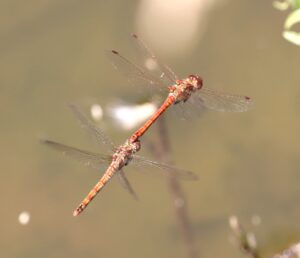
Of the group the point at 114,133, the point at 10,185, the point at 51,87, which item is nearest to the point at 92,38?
the point at 51,87

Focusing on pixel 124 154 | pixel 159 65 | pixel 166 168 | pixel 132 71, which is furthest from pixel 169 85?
pixel 166 168

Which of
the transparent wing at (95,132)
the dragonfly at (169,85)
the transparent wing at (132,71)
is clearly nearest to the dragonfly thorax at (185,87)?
the dragonfly at (169,85)

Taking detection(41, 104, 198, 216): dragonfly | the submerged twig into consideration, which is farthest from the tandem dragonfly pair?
the submerged twig

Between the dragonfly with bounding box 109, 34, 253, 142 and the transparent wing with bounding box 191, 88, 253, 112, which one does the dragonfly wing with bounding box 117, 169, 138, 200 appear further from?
the transparent wing with bounding box 191, 88, 253, 112

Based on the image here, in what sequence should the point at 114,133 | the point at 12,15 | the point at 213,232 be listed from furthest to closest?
the point at 12,15, the point at 114,133, the point at 213,232

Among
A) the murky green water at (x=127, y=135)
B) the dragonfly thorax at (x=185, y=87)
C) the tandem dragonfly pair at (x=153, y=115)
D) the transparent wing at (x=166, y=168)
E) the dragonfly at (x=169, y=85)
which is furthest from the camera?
the murky green water at (x=127, y=135)

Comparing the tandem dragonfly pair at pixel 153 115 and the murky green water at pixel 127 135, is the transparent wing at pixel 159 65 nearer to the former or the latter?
the tandem dragonfly pair at pixel 153 115

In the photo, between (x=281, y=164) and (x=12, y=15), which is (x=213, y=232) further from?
(x=12, y=15)

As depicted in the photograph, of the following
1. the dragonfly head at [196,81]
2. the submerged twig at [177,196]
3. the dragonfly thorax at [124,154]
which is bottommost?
the submerged twig at [177,196]
